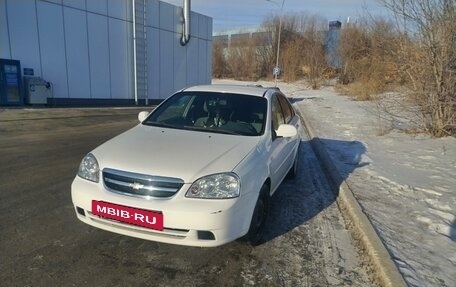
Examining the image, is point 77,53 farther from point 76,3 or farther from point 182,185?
point 182,185

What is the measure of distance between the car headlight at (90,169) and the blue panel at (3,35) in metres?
13.8

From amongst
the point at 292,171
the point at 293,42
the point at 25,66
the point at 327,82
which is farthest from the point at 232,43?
the point at 292,171

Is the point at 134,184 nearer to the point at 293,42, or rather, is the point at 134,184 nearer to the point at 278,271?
the point at 278,271

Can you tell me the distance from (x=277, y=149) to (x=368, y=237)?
136 cm

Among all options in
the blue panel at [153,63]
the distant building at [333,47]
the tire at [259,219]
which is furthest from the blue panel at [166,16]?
the distant building at [333,47]

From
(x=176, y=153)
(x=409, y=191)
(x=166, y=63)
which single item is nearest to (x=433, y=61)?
(x=409, y=191)

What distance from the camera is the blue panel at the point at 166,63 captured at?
76.4ft

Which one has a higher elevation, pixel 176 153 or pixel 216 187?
pixel 176 153

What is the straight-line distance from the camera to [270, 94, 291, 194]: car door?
13.9 ft

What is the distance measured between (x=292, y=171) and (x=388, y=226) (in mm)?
2050

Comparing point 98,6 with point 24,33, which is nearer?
point 24,33

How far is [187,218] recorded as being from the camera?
121 inches

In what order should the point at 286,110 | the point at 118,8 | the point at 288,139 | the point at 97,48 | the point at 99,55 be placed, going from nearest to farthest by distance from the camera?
the point at 288,139
the point at 286,110
the point at 97,48
the point at 99,55
the point at 118,8

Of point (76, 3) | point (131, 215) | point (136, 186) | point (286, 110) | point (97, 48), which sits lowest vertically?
point (131, 215)
